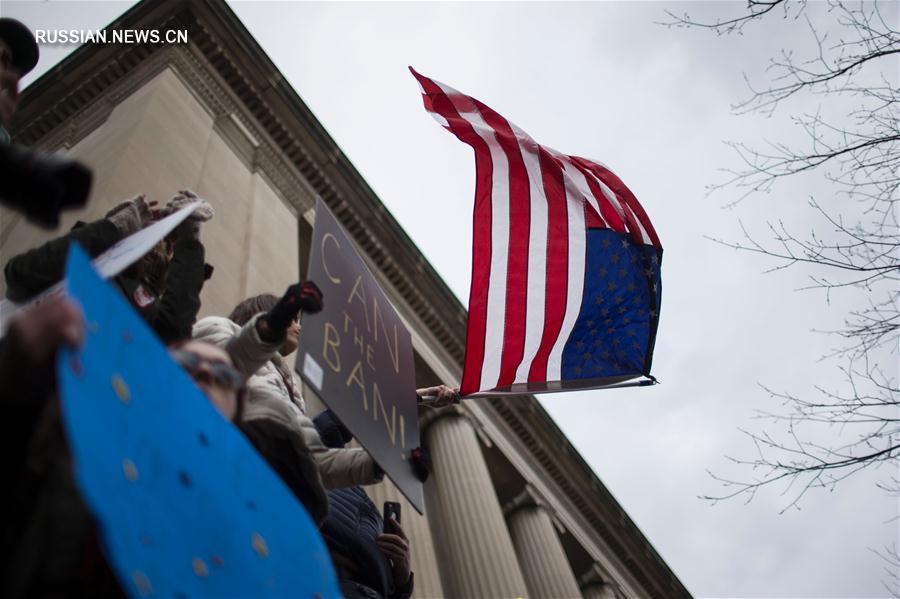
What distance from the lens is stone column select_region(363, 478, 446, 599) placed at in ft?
34.7

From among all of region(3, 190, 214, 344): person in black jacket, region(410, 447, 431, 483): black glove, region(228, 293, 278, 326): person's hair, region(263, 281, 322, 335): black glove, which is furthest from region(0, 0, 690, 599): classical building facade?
region(263, 281, 322, 335): black glove

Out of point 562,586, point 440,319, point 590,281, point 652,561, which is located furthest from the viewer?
point 652,561

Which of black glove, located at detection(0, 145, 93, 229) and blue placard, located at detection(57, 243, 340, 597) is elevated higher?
black glove, located at detection(0, 145, 93, 229)

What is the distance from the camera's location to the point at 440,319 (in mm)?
17172

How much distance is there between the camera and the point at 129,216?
126 inches

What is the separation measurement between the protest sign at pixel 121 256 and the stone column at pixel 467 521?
1082 centimetres

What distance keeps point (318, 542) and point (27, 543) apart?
2.50ft

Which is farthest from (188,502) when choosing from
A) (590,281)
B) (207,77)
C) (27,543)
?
(207,77)

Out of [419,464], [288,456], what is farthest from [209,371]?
[419,464]

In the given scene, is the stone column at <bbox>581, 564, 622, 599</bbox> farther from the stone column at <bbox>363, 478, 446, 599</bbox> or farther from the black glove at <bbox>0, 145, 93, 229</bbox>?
the black glove at <bbox>0, 145, 93, 229</bbox>

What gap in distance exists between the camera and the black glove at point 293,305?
263 cm

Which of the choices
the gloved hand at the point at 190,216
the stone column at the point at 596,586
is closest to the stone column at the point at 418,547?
the gloved hand at the point at 190,216

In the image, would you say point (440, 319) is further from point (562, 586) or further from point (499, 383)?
point (499, 383)

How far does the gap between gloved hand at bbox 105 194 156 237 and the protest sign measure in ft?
0.94
